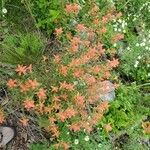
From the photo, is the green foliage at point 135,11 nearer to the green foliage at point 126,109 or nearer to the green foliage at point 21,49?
the green foliage at point 126,109

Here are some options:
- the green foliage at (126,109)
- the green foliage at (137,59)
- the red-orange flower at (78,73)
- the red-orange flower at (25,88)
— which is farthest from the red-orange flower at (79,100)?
the green foliage at (137,59)

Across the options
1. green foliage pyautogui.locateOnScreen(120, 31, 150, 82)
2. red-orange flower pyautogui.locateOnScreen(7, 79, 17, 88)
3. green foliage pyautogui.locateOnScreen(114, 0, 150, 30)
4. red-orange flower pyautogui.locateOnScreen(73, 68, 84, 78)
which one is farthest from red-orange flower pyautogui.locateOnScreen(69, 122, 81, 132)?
green foliage pyautogui.locateOnScreen(114, 0, 150, 30)

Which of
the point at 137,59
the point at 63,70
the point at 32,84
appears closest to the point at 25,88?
the point at 32,84

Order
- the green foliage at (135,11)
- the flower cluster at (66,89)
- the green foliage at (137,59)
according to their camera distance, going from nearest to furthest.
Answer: the flower cluster at (66,89)
the green foliage at (137,59)
the green foliage at (135,11)

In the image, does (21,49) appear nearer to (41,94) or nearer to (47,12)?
(47,12)

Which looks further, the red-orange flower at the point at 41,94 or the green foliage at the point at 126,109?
the green foliage at the point at 126,109

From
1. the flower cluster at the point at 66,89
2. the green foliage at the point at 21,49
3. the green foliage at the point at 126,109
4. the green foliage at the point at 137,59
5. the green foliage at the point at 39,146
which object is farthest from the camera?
the green foliage at the point at 137,59

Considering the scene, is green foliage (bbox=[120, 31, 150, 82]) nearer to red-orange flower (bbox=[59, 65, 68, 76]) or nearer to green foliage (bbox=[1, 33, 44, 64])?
green foliage (bbox=[1, 33, 44, 64])

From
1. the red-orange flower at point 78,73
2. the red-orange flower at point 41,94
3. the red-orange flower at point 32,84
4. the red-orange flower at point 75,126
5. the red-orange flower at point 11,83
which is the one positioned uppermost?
the red-orange flower at point 11,83

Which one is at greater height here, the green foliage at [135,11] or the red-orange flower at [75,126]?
the green foliage at [135,11]
